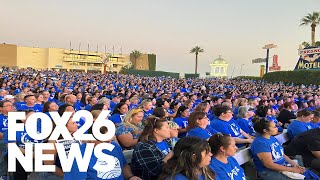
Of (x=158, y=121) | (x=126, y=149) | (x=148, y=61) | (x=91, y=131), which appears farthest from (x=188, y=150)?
(x=148, y=61)

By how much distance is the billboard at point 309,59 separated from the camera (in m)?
43.3

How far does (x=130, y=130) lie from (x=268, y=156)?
2033mm

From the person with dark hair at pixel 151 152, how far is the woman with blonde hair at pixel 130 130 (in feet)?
3.08

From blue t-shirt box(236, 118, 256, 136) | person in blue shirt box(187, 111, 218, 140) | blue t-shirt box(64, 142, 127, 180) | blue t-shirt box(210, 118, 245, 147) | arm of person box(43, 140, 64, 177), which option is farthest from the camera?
blue t-shirt box(236, 118, 256, 136)

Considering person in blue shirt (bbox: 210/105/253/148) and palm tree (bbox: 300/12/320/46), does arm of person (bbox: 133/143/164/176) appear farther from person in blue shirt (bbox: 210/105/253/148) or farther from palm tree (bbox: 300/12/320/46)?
palm tree (bbox: 300/12/320/46)

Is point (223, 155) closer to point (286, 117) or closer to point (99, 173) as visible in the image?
point (99, 173)

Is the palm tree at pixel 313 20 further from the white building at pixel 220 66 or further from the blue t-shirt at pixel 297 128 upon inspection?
the blue t-shirt at pixel 297 128

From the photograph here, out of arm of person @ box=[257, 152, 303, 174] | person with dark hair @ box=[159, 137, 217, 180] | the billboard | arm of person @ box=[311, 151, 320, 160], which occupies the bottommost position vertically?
arm of person @ box=[257, 152, 303, 174]

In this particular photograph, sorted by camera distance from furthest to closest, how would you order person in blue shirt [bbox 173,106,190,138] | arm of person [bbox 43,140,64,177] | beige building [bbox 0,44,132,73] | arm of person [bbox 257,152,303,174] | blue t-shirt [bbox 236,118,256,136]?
beige building [bbox 0,44,132,73], person in blue shirt [bbox 173,106,190,138], blue t-shirt [bbox 236,118,256,136], arm of person [bbox 257,152,303,174], arm of person [bbox 43,140,64,177]

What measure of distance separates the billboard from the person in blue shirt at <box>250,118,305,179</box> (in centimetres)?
4185

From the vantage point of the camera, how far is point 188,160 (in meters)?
3.24

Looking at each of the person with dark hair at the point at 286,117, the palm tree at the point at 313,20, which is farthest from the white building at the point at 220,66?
the person with dark hair at the point at 286,117

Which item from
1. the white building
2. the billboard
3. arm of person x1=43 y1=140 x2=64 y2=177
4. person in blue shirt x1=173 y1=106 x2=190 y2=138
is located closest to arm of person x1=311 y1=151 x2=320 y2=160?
person in blue shirt x1=173 y1=106 x2=190 y2=138

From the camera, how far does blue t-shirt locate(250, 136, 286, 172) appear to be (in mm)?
5074
